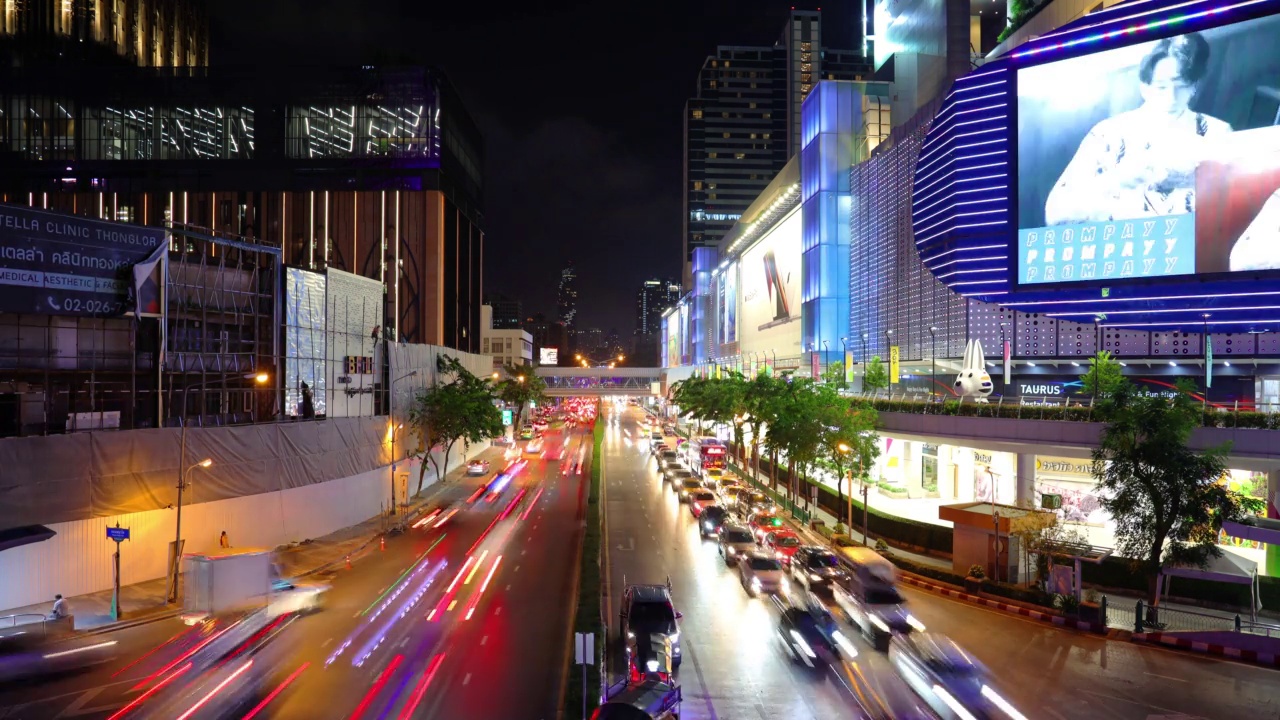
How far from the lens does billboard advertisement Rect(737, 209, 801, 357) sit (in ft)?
277

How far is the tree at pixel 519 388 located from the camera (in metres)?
95.0

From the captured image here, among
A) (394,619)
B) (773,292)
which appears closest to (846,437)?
(394,619)

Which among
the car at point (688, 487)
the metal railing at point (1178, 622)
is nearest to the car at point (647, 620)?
the metal railing at point (1178, 622)

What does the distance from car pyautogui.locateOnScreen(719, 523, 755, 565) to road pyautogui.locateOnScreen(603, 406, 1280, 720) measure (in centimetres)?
187

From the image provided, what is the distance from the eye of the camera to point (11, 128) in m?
85.4

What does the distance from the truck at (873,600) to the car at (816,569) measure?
564mm

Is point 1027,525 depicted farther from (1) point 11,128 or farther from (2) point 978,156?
(1) point 11,128

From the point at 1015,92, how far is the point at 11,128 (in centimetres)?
10008

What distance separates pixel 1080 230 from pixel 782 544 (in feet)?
99.6

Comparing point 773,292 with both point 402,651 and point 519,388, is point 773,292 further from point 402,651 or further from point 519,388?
point 402,651

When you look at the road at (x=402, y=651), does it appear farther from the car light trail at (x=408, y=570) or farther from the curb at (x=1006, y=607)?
the curb at (x=1006, y=607)

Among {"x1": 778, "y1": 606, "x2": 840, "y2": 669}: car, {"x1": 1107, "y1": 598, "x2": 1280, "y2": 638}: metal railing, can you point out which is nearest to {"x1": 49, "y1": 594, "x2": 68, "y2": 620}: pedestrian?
{"x1": 778, "y1": 606, "x2": 840, "y2": 669}: car

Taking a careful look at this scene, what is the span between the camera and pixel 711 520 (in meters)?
37.4

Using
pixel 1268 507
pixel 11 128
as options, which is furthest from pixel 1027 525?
pixel 11 128
